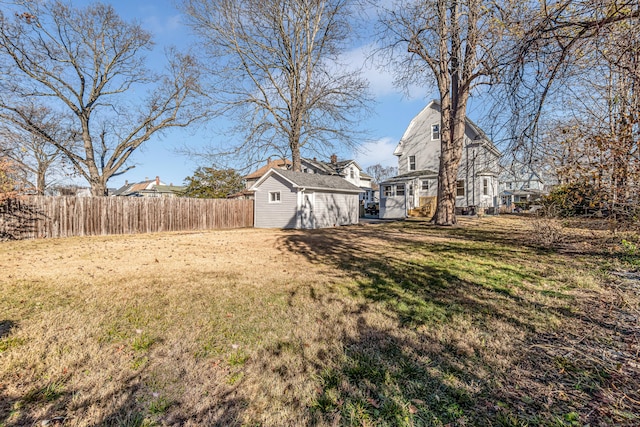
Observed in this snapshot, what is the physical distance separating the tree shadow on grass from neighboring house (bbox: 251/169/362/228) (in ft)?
39.8

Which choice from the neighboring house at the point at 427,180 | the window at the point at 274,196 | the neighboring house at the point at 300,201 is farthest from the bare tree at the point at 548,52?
the neighboring house at the point at 427,180

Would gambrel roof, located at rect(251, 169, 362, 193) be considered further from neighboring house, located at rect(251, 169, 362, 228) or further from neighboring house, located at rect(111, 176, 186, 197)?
neighboring house, located at rect(111, 176, 186, 197)

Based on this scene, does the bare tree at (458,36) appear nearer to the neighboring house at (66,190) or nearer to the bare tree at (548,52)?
the bare tree at (548,52)

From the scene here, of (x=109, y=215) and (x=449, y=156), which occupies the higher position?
(x=449, y=156)

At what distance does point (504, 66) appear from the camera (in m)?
3.96

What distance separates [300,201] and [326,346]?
543 inches

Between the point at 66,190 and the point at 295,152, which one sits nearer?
the point at 295,152

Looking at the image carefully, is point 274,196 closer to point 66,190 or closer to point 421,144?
point 421,144

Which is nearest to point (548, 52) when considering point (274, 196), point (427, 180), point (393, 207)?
point (274, 196)

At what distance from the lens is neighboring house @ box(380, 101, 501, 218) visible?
21.8m

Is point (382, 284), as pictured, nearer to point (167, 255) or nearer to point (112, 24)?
point (167, 255)

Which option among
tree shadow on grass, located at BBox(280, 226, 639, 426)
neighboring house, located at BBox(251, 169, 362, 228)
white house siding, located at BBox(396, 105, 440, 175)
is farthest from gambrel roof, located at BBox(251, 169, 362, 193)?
tree shadow on grass, located at BBox(280, 226, 639, 426)

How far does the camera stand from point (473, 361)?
263 cm

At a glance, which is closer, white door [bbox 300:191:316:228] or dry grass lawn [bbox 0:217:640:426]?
dry grass lawn [bbox 0:217:640:426]
